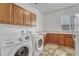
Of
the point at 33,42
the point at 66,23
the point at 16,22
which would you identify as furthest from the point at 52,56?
the point at 16,22

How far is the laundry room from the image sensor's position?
1.32 metres

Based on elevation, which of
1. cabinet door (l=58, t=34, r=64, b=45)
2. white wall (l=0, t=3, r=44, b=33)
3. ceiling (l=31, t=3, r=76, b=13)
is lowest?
cabinet door (l=58, t=34, r=64, b=45)

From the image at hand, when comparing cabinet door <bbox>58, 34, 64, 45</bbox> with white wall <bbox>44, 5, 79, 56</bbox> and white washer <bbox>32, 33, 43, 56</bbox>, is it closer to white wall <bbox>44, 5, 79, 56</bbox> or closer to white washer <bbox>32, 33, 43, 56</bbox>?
white wall <bbox>44, 5, 79, 56</bbox>

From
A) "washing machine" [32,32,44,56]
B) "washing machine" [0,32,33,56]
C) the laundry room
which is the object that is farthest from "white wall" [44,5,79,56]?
"washing machine" [0,32,33,56]

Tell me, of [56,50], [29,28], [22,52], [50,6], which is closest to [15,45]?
[22,52]

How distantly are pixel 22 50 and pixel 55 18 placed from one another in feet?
1.92

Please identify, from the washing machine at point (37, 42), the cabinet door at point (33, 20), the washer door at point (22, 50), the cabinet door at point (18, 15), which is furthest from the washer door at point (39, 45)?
the cabinet door at point (18, 15)

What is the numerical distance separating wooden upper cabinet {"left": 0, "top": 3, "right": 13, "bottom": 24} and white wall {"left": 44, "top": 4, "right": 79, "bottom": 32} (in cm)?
44

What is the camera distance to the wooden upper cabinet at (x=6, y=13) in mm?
1301

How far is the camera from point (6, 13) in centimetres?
132

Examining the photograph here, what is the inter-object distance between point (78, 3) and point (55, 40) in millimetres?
512

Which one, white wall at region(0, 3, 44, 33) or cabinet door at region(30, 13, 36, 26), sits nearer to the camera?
white wall at region(0, 3, 44, 33)

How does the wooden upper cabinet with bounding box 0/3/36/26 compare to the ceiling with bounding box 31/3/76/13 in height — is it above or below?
below

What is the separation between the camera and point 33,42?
1481mm
